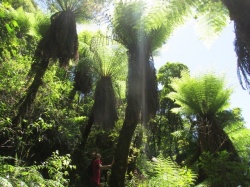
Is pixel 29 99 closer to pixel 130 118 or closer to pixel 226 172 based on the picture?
pixel 130 118

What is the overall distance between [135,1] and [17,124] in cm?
352

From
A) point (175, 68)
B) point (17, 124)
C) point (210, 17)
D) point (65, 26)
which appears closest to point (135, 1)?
point (65, 26)

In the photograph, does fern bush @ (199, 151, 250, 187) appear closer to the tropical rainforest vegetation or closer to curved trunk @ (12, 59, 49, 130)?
the tropical rainforest vegetation

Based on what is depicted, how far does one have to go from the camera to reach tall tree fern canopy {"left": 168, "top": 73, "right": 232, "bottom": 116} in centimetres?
670

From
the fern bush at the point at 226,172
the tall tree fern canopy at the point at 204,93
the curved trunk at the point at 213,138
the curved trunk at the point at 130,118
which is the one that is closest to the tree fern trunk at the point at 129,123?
the curved trunk at the point at 130,118

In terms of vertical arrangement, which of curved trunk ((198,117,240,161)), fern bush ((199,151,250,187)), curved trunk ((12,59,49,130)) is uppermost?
curved trunk ((12,59,49,130))

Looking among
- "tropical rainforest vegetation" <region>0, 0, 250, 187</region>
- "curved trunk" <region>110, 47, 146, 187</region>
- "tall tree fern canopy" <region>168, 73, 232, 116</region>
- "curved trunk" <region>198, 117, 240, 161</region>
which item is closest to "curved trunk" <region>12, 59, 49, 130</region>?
"tropical rainforest vegetation" <region>0, 0, 250, 187</region>

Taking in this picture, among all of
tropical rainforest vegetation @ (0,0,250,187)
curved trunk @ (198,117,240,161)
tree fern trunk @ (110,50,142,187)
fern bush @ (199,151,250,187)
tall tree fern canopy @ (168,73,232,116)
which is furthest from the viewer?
tall tree fern canopy @ (168,73,232,116)

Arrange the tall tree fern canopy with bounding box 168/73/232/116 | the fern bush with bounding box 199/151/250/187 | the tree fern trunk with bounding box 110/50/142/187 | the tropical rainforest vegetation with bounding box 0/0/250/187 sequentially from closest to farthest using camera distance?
1. the fern bush with bounding box 199/151/250/187
2. the tropical rainforest vegetation with bounding box 0/0/250/187
3. the tree fern trunk with bounding box 110/50/142/187
4. the tall tree fern canopy with bounding box 168/73/232/116

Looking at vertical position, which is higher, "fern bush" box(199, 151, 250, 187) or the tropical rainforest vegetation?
the tropical rainforest vegetation

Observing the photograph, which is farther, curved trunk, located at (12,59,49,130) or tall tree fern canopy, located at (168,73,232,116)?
tall tree fern canopy, located at (168,73,232,116)

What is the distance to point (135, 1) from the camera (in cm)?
657

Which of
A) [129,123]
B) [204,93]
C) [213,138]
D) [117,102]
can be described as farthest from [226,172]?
[117,102]

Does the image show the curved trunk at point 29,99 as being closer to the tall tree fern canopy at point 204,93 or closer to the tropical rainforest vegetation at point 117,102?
the tropical rainforest vegetation at point 117,102
